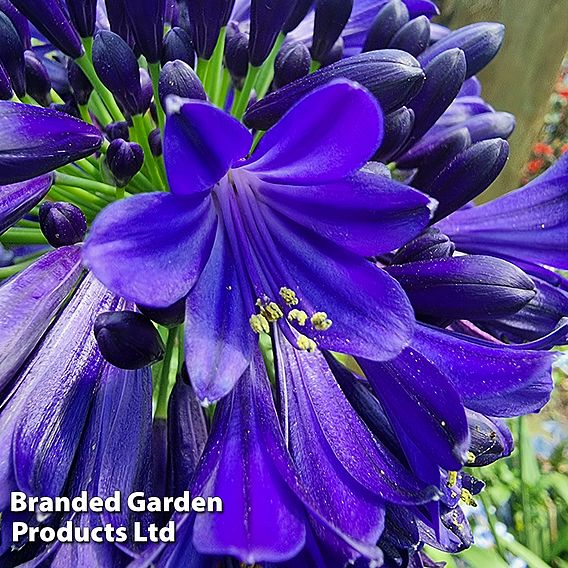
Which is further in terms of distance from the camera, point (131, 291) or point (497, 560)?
point (497, 560)

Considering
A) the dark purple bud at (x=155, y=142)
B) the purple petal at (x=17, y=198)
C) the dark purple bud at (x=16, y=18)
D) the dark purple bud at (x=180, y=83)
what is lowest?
the purple petal at (x=17, y=198)

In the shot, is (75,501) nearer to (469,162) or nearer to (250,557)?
(250,557)

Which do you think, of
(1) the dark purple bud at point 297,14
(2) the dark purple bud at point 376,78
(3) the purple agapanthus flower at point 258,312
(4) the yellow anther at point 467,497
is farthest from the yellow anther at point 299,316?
(1) the dark purple bud at point 297,14

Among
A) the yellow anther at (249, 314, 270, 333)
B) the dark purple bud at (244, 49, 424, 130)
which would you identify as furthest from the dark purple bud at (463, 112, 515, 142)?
the yellow anther at (249, 314, 270, 333)

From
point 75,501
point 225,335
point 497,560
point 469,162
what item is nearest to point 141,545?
point 75,501

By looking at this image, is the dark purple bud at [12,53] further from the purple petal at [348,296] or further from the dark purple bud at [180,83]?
the purple petal at [348,296]
